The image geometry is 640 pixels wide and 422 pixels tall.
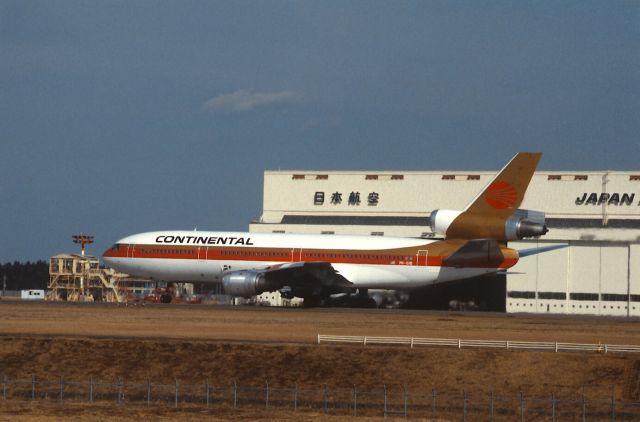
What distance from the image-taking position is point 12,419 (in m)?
32.7

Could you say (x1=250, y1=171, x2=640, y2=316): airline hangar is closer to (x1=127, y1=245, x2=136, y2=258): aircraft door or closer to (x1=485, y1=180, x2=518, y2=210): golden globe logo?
(x1=485, y1=180, x2=518, y2=210): golden globe logo

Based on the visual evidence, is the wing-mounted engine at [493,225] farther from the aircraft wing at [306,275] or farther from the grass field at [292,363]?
the grass field at [292,363]

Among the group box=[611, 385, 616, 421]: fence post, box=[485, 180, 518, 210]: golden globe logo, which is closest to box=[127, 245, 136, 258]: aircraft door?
box=[485, 180, 518, 210]: golden globe logo

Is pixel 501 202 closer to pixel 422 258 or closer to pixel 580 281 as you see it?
pixel 422 258

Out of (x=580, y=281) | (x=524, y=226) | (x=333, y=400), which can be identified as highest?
(x=524, y=226)

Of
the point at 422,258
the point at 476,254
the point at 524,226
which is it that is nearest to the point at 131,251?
the point at 422,258

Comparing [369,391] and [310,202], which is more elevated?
[310,202]

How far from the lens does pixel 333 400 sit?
131 feet

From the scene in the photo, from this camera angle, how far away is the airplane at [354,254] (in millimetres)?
71562

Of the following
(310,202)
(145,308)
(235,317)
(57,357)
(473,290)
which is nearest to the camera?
(57,357)

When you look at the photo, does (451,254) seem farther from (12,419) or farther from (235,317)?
(12,419)

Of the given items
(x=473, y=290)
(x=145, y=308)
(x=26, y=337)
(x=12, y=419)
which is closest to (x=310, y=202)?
(x=473, y=290)

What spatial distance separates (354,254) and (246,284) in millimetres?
7864

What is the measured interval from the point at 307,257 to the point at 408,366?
30.5 metres
